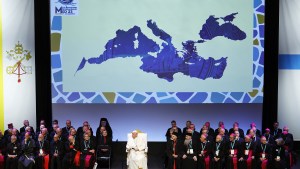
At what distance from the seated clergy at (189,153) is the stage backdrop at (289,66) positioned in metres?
3.61

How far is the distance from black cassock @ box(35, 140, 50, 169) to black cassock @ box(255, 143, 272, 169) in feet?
15.9

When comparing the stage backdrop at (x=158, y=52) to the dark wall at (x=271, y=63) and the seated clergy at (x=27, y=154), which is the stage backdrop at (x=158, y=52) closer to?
the dark wall at (x=271, y=63)

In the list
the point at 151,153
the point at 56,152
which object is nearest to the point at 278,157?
the point at 151,153

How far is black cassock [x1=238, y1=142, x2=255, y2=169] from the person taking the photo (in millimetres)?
10359

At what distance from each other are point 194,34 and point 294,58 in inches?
120

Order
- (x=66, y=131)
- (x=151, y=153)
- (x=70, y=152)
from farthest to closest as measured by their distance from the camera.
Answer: (x=151, y=153)
(x=66, y=131)
(x=70, y=152)

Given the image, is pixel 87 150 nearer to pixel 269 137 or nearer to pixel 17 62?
pixel 17 62

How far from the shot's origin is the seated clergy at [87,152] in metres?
10.5

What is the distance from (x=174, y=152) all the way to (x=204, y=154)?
70 centimetres

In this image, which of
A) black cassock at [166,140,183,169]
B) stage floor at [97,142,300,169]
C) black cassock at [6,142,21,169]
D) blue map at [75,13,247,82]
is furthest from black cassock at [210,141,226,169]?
black cassock at [6,142,21,169]

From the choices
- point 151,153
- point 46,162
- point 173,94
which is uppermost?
point 173,94

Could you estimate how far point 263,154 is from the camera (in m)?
10.4

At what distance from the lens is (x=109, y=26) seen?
474 inches

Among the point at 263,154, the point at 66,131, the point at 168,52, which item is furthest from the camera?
the point at 168,52
